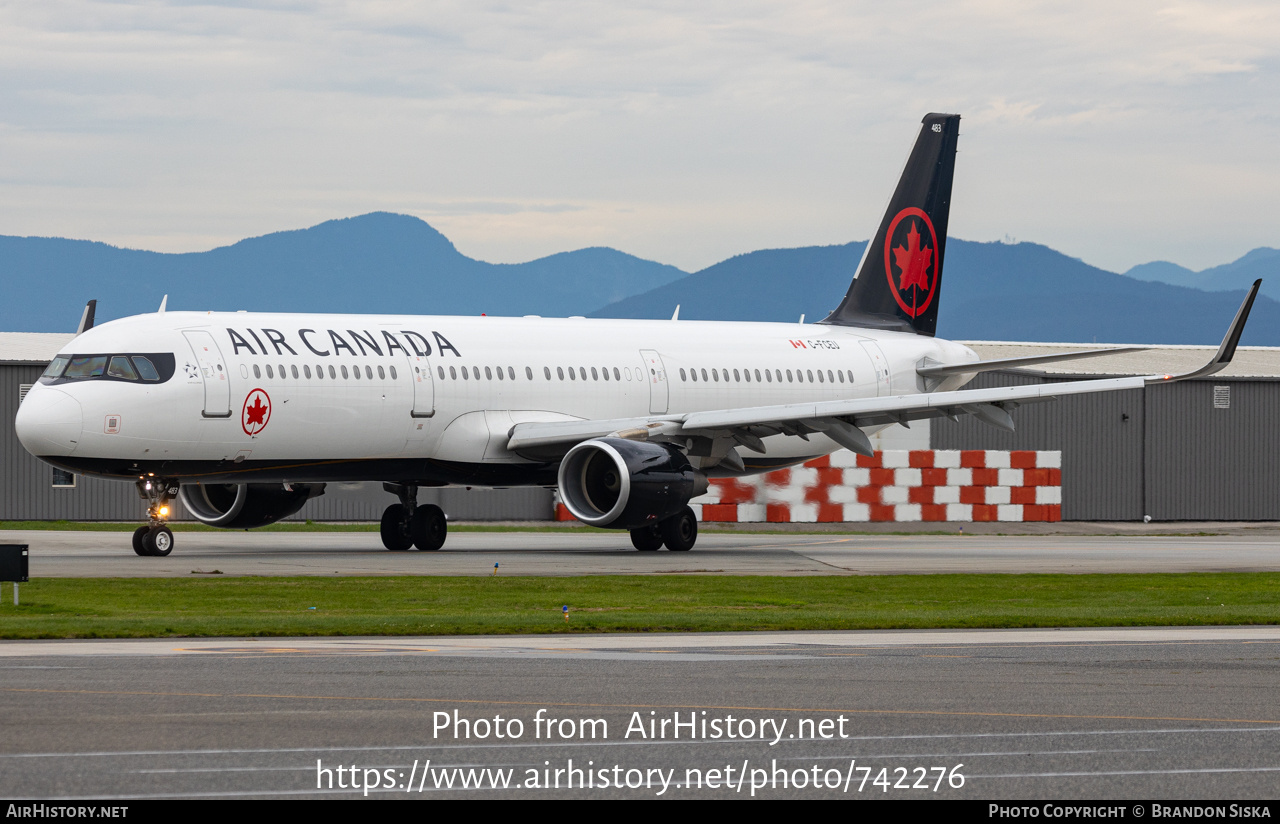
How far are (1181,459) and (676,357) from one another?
2463 centimetres

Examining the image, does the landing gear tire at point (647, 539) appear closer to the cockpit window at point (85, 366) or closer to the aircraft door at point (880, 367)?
the aircraft door at point (880, 367)

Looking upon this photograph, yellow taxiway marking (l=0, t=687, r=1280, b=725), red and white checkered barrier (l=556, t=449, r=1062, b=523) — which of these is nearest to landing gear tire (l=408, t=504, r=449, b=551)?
red and white checkered barrier (l=556, t=449, r=1062, b=523)

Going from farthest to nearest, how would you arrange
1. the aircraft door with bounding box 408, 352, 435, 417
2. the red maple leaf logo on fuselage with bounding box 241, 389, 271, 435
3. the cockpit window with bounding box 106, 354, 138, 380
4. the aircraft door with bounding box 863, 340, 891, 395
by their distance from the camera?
the aircraft door with bounding box 863, 340, 891, 395 < the aircraft door with bounding box 408, 352, 435, 417 < the red maple leaf logo on fuselage with bounding box 241, 389, 271, 435 < the cockpit window with bounding box 106, 354, 138, 380

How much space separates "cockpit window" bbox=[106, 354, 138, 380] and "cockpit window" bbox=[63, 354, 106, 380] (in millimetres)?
137

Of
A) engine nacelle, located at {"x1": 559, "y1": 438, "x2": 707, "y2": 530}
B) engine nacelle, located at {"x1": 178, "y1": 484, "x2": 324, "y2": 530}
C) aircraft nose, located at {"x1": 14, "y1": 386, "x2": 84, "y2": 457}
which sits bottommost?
engine nacelle, located at {"x1": 178, "y1": 484, "x2": 324, "y2": 530}

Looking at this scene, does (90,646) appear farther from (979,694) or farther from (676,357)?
(676,357)

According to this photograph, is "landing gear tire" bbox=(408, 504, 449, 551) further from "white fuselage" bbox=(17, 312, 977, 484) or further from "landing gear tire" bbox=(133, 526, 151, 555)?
"landing gear tire" bbox=(133, 526, 151, 555)

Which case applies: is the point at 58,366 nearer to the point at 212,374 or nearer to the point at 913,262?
the point at 212,374

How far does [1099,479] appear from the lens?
5534 centimetres

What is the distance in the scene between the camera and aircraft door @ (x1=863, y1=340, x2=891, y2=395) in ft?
132

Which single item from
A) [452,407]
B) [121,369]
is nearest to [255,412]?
[121,369]

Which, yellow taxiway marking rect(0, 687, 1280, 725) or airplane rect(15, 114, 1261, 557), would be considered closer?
yellow taxiway marking rect(0, 687, 1280, 725)

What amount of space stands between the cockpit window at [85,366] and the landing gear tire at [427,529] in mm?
7374
